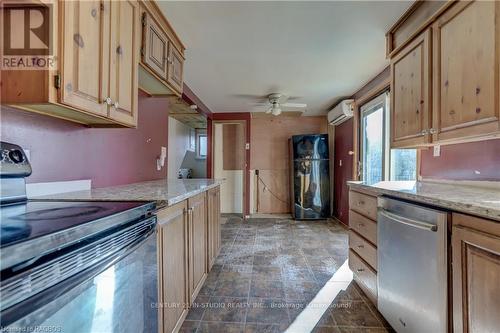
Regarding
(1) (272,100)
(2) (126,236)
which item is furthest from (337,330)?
(1) (272,100)

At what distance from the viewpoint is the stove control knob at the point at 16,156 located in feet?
3.37

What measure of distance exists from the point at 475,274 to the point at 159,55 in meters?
2.09

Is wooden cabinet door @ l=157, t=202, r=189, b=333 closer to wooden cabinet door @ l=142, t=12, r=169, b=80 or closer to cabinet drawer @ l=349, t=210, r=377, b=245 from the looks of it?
wooden cabinet door @ l=142, t=12, r=169, b=80

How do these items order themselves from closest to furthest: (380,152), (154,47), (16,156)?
(16,156)
(154,47)
(380,152)

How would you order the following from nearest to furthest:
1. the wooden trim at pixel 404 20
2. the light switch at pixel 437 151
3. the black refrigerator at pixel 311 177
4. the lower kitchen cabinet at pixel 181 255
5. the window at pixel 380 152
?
1. the lower kitchen cabinet at pixel 181 255
2. the wooden trim at pixel 404 20
3. the light switch at pixel 437 151
4. the window at pixel 380 152
5. the black refrigerator at pixel 311 177

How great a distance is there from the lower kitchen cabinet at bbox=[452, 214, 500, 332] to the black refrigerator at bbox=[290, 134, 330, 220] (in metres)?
3.77

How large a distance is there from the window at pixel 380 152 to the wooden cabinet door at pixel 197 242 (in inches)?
69.4

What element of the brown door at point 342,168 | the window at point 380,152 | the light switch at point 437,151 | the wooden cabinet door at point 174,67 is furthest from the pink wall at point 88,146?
the brown door at point 342,168

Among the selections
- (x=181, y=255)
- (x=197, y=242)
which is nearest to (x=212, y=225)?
(x=197, y=242)

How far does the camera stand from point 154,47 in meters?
1.67

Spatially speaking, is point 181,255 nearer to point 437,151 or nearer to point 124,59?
point 124,59

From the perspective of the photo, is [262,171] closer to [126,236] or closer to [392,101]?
[392,101]

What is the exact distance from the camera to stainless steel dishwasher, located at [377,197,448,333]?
1.15 meters

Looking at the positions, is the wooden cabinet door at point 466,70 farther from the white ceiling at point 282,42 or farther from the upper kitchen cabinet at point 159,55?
the upper kitchen cabinet at point 159,55
